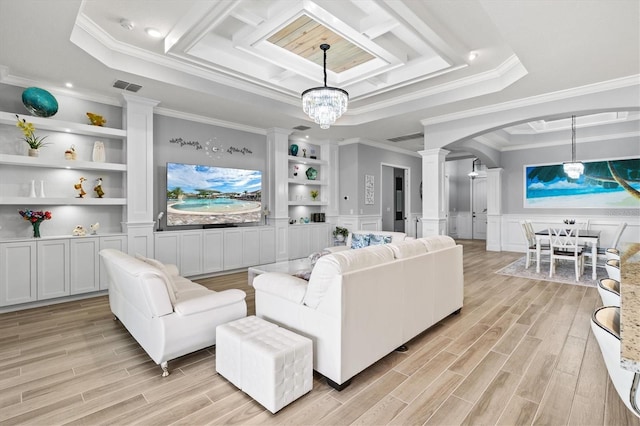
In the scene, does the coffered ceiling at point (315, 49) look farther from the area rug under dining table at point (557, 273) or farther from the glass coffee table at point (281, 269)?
the area rug under dining table at point (557, 273)

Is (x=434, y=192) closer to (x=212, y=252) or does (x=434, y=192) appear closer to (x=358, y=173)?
(x=358, y=173)

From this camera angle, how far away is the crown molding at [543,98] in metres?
3.99

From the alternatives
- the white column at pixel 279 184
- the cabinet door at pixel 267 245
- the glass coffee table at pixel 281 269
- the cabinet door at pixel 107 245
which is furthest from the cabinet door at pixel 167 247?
the white column at pixel 279 184

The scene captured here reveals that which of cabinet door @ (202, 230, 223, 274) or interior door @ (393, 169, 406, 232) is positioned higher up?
interior door @ (393, 169, 406, 232)

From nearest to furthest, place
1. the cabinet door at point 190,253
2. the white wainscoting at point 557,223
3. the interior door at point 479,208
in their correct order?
the cabinet door at point 190,253 → the white wainscoting at point 557,223 → the interior door at point 479,208

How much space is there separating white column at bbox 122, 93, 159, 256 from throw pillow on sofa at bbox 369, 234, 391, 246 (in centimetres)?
331

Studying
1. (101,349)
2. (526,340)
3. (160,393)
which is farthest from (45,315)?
(526,340)

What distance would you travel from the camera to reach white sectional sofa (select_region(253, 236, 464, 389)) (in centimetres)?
219

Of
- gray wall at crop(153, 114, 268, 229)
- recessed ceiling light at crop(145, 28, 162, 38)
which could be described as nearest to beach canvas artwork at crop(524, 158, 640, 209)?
gray wall at crop(153, 114, 268, 229)

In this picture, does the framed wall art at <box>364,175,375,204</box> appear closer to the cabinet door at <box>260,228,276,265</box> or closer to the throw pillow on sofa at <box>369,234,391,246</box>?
the cabinet door at <box>260,228,276,265</box>

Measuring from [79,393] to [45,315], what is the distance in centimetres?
217

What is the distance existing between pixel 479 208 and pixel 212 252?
9505 millimetres

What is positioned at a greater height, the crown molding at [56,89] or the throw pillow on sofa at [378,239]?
the crown molding at [56,89]

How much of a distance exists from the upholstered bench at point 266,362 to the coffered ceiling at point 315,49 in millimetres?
Answer: 2774
